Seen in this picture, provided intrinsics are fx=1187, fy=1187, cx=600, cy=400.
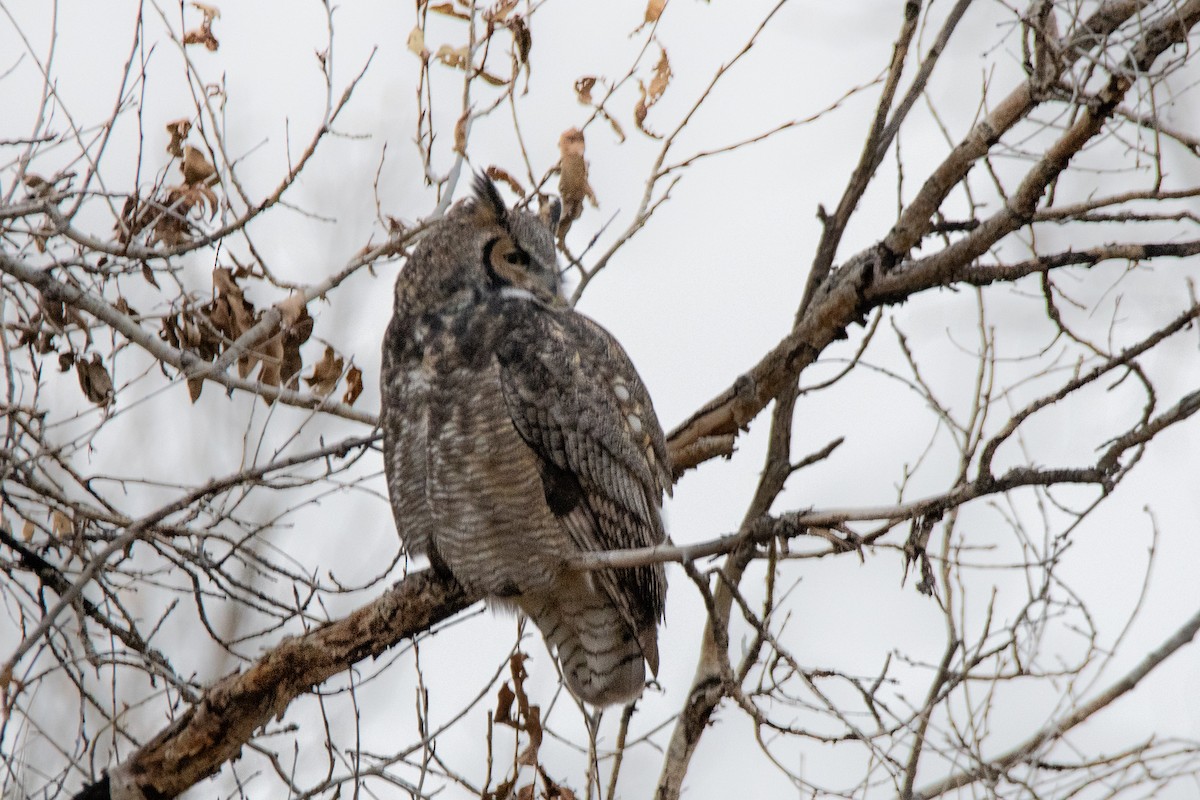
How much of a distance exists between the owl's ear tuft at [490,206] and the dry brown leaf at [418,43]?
1.64ft

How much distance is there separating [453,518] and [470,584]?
0.21 m

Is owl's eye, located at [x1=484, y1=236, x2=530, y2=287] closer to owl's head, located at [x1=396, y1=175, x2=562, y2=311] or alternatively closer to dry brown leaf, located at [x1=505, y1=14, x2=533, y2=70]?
owl's head, located at [x1=396, y1=175, x2=562, y2=311]

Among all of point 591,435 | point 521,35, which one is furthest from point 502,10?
point 591,435

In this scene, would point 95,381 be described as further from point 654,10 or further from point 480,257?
point 654,10

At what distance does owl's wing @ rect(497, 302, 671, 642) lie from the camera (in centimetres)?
298

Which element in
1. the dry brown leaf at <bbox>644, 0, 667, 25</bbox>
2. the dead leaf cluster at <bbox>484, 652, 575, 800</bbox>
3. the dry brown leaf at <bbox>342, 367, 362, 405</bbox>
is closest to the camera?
the dead leaf cluster at <bbox>484, 652, 575, 800</bbox>

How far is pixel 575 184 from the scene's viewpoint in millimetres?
3389

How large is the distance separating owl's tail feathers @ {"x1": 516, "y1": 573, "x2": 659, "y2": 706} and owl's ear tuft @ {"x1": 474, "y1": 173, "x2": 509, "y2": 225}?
1.04 m

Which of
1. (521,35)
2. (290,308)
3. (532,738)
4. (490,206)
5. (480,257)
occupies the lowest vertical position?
(532,738)

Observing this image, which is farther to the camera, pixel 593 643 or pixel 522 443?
pixel 593 643

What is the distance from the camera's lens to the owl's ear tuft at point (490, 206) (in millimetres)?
3324

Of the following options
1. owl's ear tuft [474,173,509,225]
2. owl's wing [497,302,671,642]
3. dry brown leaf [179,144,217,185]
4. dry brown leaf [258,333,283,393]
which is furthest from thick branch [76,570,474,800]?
dry brown leaf [179,144,217,185]

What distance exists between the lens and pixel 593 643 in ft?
10.7

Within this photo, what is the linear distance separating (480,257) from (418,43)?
768mm
